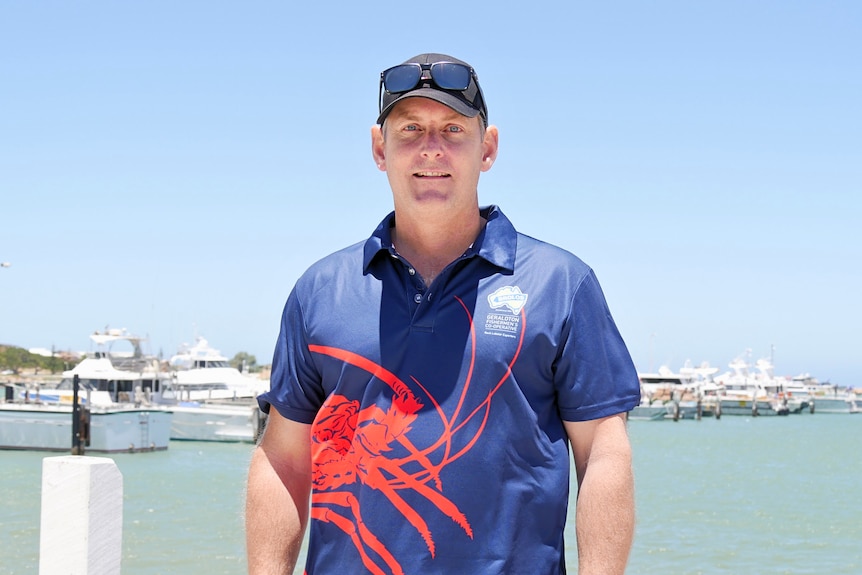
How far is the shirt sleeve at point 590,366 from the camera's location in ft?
9.01

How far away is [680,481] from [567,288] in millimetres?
36964

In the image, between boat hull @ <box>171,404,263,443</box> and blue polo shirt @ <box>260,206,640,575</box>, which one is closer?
blue polo shirt @ <box>260,206,640,575</box>

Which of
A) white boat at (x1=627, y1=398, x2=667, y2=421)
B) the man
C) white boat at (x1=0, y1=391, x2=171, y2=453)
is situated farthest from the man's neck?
white boat at (x1=627, y1=398, x2=667, y2=421)

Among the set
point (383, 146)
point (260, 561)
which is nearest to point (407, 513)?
point (260, 561)

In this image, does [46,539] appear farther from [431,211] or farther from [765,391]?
[765,391]

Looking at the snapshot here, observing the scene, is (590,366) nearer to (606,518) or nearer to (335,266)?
(606,518)

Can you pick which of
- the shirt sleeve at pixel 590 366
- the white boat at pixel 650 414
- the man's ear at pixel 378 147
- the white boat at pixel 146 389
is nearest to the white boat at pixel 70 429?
the white boat at pixel 146 389

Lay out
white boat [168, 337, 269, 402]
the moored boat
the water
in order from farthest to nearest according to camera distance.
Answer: white boat [168, 337, 269, 402] → the moored boat → the water

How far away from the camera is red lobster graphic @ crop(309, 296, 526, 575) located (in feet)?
9.00

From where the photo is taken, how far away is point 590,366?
274 cm

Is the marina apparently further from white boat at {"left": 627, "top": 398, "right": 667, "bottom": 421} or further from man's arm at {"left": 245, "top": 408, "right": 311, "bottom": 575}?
white boat at {"left": 627, "top": 398, "right": 667, "bottom": 421}

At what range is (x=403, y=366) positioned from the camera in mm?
2824

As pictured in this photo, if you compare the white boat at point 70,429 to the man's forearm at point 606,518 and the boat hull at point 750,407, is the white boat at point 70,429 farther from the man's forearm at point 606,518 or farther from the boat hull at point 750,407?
the boat hull at point 750,407

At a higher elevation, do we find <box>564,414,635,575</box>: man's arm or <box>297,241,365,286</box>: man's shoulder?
<box>297,241,365,286</box>: man's shoulder
